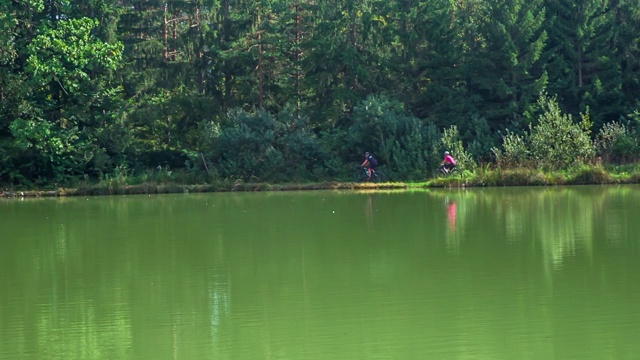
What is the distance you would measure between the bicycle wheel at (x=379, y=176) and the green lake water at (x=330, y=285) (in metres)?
11.6

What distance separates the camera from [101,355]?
908 cm

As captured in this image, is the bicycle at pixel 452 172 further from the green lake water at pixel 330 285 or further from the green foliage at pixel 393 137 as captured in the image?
the green lake water at pixel 330 285

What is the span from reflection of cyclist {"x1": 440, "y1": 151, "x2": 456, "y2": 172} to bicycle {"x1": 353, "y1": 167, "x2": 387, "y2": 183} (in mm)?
2443

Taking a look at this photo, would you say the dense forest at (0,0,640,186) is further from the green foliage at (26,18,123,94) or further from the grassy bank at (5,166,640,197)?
the grassy bank at (5,166,640,197)

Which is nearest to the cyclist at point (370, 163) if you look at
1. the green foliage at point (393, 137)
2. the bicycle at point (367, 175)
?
the bicycle at point (367, 175)

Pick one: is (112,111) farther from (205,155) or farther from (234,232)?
(234,232)

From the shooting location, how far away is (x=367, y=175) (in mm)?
34438

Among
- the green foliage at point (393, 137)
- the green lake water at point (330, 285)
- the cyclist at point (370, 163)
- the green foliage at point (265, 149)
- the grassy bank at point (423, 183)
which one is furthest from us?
the green foliage at point (265, 149)

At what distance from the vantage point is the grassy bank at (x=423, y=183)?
102 feet

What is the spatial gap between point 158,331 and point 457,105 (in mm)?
28992

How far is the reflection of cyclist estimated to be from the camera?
3272 centimetres

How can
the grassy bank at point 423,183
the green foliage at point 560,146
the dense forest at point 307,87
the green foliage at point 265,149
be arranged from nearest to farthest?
the grassy bank at point 423,183 < the green foliage at point 560,146 < the dense forest at point 307,87 < the green foliage at point 265,149

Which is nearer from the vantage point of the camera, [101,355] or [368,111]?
[101,355]

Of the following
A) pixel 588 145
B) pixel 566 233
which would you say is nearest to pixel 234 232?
pixel 566 233
